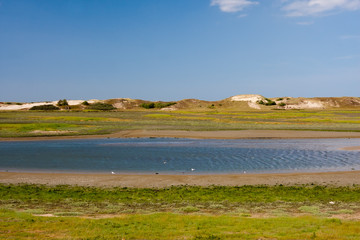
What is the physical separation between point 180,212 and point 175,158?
17.0 metres

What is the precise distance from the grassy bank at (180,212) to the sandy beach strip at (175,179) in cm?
136

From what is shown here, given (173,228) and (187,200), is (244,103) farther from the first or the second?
(173,228)

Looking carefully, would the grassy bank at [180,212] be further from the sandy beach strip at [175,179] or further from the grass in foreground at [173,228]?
the sandy beach strip at [175,179]

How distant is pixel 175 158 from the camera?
104 ft

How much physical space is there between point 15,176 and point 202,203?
1349 cm

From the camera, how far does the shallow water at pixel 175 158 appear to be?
27.0 meters

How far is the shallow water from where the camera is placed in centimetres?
2697

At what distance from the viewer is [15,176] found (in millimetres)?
23609

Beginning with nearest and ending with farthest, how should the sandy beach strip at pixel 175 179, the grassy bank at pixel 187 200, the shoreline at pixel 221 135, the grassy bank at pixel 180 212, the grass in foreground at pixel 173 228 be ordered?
the grass in foreground at pixel 173 228
the grassy bank at pixel 180 212
the grassy bank at pixel 187 200
the sandy beach strip at pixel 175 179
the shoreline at pixel 221 135

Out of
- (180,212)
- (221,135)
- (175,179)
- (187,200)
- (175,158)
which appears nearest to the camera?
(180,212)

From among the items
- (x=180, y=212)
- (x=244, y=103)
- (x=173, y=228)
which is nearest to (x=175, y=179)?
(x=180, y=212)

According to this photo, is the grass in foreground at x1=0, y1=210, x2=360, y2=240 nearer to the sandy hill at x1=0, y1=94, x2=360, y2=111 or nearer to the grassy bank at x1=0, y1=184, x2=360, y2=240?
the grassy bank at x1=0, y1=184, x2=360, y2=240

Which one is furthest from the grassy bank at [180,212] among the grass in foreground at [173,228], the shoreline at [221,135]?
the shoreline at [221,135]

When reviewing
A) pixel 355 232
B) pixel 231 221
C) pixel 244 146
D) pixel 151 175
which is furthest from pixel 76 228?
pixel 244 146
